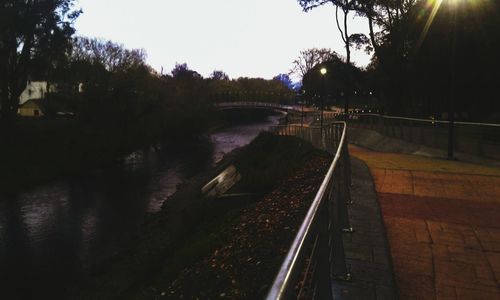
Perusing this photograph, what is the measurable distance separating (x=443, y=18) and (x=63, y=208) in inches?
910

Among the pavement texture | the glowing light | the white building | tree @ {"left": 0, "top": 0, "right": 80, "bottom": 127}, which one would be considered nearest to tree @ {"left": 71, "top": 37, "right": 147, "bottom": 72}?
the white building

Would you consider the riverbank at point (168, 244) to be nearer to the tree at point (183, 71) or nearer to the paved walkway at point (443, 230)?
the paved walkway at point (443, 230)

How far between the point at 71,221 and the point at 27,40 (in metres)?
20.6

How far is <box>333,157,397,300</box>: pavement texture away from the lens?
3.81 m

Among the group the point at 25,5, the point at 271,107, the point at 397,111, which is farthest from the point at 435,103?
the point at 271,107

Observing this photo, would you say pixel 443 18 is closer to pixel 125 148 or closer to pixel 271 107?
pixel 125 148

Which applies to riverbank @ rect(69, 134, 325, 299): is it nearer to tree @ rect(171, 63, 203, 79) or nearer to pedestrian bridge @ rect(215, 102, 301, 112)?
pedestrian bridge @ rect(215, 102, 301, 112)

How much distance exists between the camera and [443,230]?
19.1ft

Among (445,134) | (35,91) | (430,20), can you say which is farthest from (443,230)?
(35,91)

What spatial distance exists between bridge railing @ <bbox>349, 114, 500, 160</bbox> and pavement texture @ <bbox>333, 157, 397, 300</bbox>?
7320mm

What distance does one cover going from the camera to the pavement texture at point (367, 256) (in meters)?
3.81

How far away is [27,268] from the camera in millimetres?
14867

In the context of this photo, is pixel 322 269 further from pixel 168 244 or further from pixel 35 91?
pixel 35 91

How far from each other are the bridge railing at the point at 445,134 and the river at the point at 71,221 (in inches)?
520
